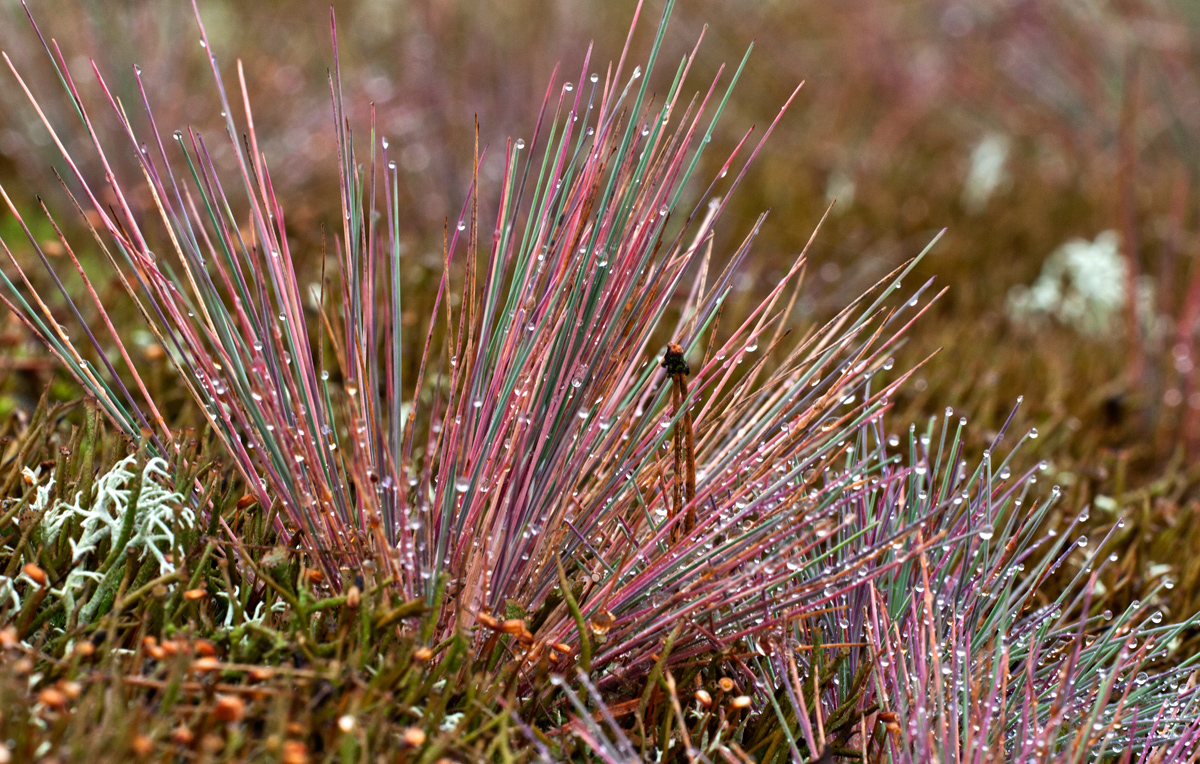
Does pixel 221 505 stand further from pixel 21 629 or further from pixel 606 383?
pixel 606 383

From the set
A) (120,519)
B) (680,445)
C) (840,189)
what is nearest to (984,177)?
(840,189)

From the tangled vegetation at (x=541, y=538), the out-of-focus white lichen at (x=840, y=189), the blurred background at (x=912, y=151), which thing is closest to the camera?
the tangled vegetation at (x=541, y=538)

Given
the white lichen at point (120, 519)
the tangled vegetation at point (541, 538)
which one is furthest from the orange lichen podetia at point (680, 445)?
the white lichen at point (120, 519)

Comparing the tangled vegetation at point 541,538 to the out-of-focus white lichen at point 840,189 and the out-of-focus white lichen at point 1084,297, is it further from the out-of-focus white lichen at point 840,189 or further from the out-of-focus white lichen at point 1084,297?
the out-of-focus white lichen at point 840,189

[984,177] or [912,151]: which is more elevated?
[984,177]

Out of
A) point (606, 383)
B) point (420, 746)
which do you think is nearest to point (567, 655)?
point (420, 746)

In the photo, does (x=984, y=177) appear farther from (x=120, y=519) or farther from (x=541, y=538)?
(x=120, y=519)
